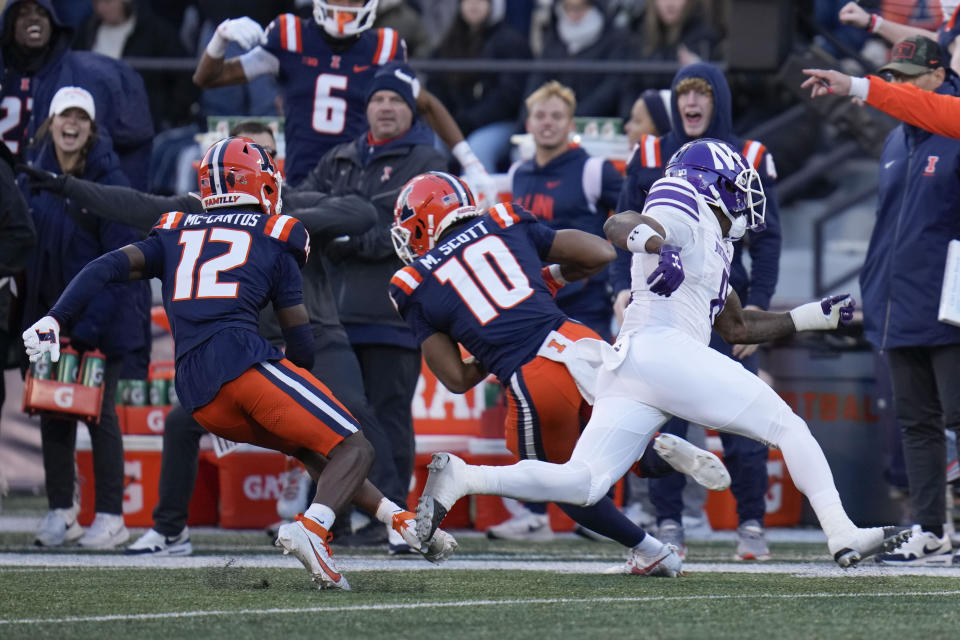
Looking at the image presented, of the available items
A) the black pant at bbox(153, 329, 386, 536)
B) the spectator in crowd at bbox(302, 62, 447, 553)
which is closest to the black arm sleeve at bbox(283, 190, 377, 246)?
the spectator in crowd at bbox(302, 62, 447, 553)

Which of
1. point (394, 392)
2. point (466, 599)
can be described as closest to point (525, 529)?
point (394, 392)

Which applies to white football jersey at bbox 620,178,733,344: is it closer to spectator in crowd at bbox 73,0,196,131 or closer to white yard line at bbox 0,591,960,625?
white yard line at bbox 0,591,960,625

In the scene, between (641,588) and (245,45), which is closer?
(641,588)

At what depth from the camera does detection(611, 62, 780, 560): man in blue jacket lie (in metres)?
6.17

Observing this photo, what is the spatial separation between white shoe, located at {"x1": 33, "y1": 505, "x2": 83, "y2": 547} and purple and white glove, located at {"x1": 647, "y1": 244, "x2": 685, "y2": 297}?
126 inches

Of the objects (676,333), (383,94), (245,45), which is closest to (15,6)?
(245,45)

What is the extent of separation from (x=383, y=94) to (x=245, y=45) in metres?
0.72

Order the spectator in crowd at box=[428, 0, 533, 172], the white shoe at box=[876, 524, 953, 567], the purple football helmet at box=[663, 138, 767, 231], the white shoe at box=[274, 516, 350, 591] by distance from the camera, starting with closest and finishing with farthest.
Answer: the white shoe at box=[274, 516, 350, 591] < the purple football helmet at box=[663, 138, 767, 231] < the white shoe at box=[876, 524, 953, 567] < the spectator in crowd at box=[428, 0, 533, 172]

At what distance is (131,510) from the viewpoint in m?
7.82

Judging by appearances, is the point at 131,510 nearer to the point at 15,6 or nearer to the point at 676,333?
the point at 15,6

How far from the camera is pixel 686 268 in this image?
16.1 ft

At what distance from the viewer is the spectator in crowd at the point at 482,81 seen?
1027cm

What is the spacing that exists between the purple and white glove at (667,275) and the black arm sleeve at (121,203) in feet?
7.45

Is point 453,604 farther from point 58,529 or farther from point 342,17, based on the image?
point 342,17
